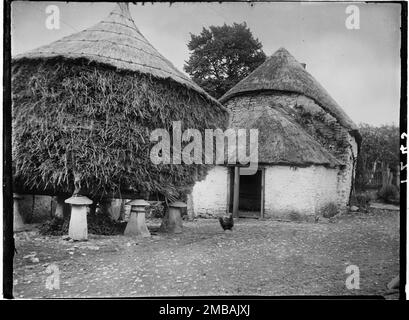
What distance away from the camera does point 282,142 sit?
11.6 m

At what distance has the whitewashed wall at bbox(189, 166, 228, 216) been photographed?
12039 millimetres

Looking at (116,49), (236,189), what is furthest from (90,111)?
(236,189)

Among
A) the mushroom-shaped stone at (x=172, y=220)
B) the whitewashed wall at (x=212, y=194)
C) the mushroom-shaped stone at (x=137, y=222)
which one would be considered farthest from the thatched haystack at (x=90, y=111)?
the whitewashed wall at (x=212, y=194)

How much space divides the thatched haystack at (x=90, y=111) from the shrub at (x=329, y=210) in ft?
25.4

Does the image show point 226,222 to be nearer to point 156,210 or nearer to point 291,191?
point 291,191

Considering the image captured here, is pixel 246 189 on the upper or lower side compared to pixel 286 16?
lower

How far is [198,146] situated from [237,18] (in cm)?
316

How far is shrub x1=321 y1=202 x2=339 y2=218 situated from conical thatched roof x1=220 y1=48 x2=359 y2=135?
132 inches

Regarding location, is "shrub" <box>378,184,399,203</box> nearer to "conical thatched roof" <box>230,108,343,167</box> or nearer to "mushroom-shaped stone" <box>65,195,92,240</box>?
"conical thatched roof" <box>230,108,343,167</box>

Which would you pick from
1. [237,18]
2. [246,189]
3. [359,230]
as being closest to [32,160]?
[237,18]

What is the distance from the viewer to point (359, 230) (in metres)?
9.13

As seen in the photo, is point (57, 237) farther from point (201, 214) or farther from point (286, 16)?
point (201, 214)

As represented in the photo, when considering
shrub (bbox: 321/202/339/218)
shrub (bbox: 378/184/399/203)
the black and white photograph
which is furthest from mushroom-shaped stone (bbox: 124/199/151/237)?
shrub (bbox: 378/184/399/203)
